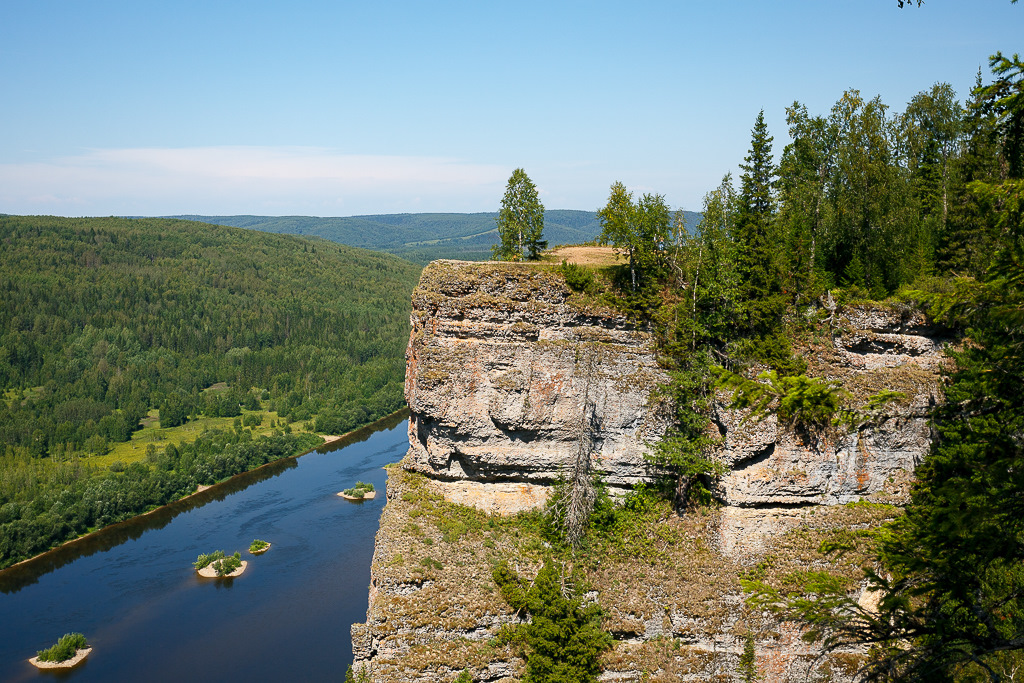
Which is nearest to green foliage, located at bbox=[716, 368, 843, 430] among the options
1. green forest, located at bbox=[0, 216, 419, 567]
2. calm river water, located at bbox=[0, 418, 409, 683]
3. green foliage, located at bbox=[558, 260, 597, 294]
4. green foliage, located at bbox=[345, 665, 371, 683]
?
green foliage, located at bbox=[558, 260, 597, 294]

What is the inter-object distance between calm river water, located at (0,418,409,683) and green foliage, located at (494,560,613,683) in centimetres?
A: 2006

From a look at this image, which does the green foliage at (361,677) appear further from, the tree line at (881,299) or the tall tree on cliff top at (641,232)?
the tall tree on cliff top at (641,232)

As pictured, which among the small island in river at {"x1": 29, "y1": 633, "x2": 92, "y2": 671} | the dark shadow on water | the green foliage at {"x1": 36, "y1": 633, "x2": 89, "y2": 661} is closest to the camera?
the small island in river at {"x1": 29, "y1": 633, "x2": 92, "y2": 671}

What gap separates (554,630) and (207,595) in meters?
34.7

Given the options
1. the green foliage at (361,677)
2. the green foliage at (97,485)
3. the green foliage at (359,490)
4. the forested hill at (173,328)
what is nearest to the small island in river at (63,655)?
the green foliage at (97,485)

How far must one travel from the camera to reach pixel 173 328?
406 ft

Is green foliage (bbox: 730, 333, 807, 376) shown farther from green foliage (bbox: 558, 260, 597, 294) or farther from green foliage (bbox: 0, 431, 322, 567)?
green foliage (bbox: 0, 431, 322, 567)

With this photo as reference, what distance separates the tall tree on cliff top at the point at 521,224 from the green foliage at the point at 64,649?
109 ft

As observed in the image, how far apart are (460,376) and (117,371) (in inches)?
3928

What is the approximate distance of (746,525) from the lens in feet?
75.8

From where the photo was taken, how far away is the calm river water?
128 feet

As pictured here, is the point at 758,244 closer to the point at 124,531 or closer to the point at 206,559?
the point at 206,559

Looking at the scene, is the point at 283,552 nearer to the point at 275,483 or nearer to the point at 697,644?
the point at 275,483

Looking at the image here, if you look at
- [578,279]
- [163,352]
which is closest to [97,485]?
[578,279]
